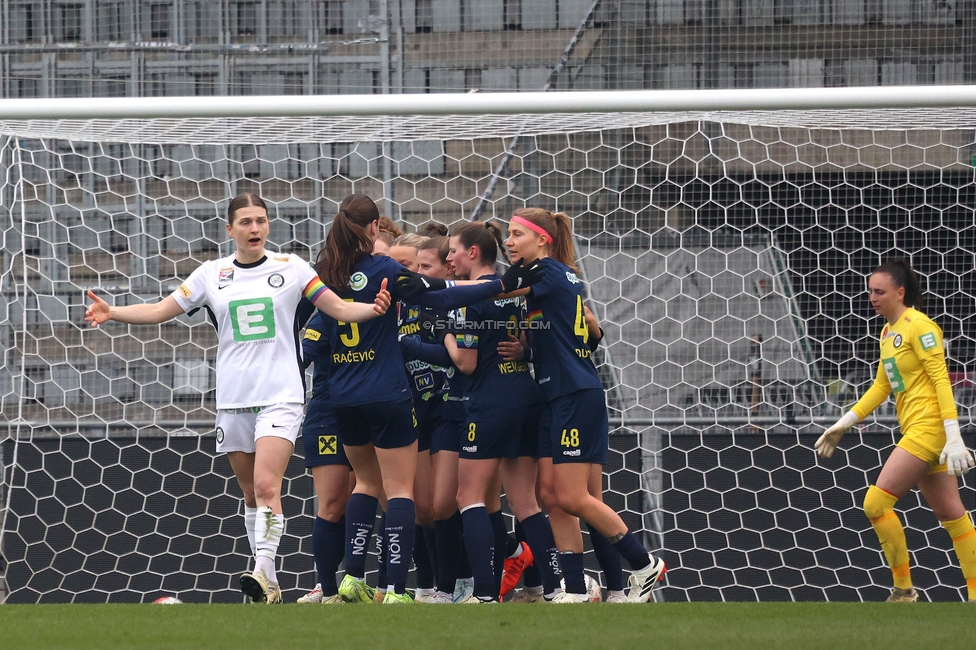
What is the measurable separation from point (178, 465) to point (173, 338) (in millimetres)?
1473

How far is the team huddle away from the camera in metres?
4.88

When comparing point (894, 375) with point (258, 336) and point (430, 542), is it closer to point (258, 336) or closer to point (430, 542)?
point (430, 542)

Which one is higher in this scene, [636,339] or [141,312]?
[141,312]

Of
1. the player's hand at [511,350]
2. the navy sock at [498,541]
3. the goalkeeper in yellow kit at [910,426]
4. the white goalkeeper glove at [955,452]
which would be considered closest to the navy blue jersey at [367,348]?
the player's hand at [511,350]

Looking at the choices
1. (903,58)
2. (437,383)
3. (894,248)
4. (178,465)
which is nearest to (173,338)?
(178,465)

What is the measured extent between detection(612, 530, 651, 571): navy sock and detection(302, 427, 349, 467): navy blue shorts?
1365mm

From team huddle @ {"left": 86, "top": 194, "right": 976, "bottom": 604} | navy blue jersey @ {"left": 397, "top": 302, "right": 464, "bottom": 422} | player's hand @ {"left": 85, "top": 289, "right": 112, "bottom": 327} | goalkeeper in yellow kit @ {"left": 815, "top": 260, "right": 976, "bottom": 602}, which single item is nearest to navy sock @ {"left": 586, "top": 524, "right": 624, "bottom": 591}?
team huddle @ {"left": 86, "top": 194, "right": 976, "bottom": 604}

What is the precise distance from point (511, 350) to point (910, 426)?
2.01m

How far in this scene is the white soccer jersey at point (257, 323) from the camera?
15.9 feet

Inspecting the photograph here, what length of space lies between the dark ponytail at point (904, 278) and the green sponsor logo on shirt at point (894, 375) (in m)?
0.30

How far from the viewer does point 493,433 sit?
520 cm

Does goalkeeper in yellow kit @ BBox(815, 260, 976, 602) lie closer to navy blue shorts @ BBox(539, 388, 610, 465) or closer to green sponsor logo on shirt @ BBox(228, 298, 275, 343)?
navy blue shorts @ BBox(539, 388, 610, 465)

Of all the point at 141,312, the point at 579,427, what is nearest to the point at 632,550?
the point at 579,427

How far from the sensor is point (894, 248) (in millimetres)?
6898
